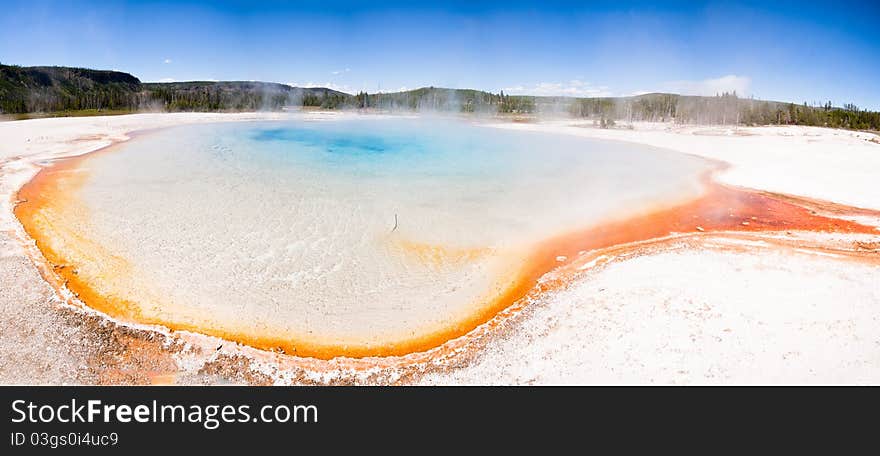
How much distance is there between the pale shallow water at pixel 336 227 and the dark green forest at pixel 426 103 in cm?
4237

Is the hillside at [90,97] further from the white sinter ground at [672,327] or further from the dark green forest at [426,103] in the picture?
the white sinter ground at [672,327]

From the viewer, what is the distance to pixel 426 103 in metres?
112

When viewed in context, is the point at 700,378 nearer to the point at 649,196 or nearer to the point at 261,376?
the point at 261,376

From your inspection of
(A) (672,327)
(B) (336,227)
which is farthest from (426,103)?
(A) (672,327)

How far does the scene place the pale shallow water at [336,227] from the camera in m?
8.43

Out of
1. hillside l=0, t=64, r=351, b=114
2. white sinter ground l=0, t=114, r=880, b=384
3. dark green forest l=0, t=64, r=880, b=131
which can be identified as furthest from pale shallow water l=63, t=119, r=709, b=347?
hillside l=0, t=64, r=351, b=114

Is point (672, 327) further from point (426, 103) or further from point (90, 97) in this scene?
point (426, 103)

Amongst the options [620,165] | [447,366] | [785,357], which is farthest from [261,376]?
[620,165]

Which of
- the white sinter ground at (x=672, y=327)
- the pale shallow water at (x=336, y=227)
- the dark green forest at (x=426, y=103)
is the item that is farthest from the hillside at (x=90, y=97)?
the white sinter ground at (x=672, y=327)

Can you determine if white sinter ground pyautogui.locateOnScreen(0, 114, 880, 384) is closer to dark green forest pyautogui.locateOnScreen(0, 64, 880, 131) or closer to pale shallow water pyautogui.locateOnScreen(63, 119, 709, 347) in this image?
pale shallow water pyautogui.locateOnScreen(63, 119, 709, 347)

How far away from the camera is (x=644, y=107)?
85875 millimetres

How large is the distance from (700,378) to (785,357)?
147 centimetres

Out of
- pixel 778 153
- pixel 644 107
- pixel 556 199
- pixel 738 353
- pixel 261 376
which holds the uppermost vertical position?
pixel 644 107

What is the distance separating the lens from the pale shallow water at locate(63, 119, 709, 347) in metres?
8.43
